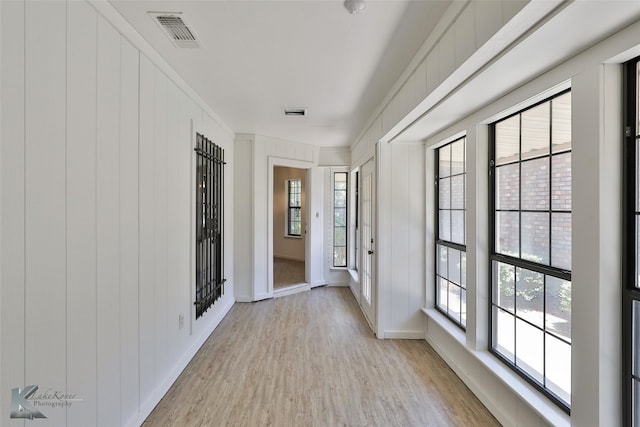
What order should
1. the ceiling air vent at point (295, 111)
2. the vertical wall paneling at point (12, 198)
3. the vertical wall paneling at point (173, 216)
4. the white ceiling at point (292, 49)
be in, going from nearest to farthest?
the vertical wall paneling at point (12, 198) → the white ceiling at point (292, 49) → the vertical wall paneling at point (173, 216) → the ceiling air vent at point (295, 111)

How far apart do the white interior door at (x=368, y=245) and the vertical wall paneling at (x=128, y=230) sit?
98.3 inches

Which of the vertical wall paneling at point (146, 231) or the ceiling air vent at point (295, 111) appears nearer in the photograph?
the vertical wall paneling at point (146, 231)

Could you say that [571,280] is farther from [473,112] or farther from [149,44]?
[149,44]

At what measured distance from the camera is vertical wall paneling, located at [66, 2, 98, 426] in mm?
1446

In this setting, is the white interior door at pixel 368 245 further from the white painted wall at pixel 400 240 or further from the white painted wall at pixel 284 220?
the white painted wall at pixel 284 220

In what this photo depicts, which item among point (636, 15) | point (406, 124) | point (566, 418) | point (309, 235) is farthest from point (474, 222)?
point (309, 235)

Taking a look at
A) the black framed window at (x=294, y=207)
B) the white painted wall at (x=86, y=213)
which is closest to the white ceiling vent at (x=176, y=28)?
the white painted wall at (x=86, y=213)

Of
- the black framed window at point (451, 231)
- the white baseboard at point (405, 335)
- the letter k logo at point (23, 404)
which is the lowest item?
the white baseboard at point (405, 335)

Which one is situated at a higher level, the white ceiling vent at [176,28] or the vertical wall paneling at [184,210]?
the white ceiling vent at [176,28]

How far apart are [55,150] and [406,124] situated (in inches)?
98.0

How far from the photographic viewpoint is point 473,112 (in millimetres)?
2410

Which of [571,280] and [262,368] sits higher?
[571,280]

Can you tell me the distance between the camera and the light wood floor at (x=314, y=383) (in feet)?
7.02

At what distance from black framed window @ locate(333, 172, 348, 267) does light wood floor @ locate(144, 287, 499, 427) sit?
2.18 meters
